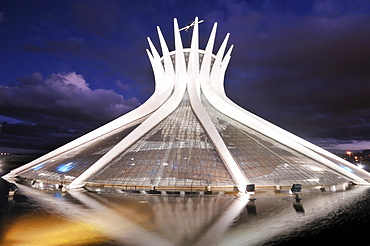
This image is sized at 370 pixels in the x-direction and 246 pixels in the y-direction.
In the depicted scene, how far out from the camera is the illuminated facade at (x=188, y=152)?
13.0m

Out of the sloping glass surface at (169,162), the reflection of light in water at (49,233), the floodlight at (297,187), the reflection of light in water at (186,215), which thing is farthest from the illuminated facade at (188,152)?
the reflection of light in water at (49,233)

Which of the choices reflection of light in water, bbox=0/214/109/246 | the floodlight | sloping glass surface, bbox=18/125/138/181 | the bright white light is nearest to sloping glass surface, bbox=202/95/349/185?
the bright white light

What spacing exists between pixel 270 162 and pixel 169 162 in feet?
22.6

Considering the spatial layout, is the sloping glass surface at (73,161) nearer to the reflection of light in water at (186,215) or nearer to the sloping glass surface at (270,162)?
the reflection of light in water at (186,215)

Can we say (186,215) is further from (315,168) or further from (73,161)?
(315,168)

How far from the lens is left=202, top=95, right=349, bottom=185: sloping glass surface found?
13.4m

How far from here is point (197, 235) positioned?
5910mm

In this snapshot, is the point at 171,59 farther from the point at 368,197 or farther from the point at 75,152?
the point at 368,197

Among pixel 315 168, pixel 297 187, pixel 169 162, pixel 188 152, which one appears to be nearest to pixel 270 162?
pixel 315 168

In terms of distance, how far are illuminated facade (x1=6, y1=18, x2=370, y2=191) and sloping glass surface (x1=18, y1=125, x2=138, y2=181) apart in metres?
0.09

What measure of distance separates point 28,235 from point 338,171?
58.7 feet

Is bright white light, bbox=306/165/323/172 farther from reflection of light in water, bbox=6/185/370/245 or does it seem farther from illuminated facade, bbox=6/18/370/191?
reflection of light in water, bbox=6/185/370/245

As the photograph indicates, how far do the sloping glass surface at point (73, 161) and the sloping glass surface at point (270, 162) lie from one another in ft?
30.4

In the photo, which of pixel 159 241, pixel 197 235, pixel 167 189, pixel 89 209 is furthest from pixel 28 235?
pixel 167 189
